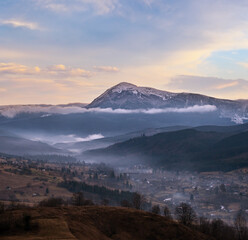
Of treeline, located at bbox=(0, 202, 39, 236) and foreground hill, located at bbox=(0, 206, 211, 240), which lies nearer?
treeline, located at bbox=(0, 202, 39, 236)

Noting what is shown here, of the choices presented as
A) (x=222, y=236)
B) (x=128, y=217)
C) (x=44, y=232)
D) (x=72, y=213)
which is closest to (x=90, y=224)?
(x=72, y=213)

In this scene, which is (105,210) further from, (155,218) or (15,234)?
(15,234)

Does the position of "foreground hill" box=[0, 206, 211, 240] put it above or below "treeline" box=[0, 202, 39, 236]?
below

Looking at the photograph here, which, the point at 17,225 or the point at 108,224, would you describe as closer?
the point at 17,225

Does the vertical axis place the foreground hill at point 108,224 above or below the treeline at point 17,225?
below

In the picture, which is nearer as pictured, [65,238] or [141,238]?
[65,238]

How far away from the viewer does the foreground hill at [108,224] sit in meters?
72.2

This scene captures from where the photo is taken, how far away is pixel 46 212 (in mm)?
82250

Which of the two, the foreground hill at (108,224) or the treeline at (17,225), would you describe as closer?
the treeline at (17,225)

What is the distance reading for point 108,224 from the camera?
8562 cm

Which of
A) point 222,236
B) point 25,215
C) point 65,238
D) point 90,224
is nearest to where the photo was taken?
point 65,238

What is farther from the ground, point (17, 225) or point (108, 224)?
point (17, 225)

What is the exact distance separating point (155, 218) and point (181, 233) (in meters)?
7.45

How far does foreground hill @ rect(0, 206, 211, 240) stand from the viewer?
72.2m
